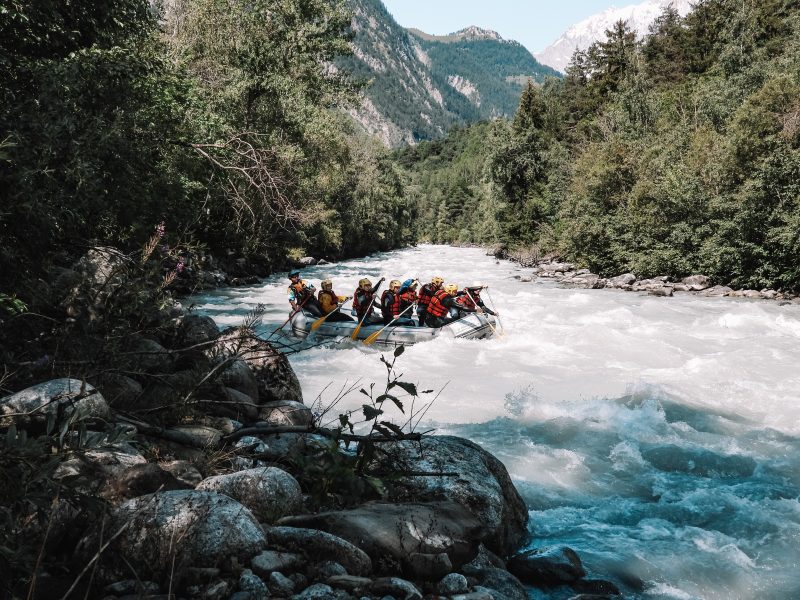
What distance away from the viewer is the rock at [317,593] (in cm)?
230

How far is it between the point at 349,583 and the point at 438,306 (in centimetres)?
1077

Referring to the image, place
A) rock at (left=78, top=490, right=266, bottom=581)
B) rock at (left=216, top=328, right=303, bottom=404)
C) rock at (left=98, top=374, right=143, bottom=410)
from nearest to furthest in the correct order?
rock at (left=78, top=490, right=266, bottom=581) < rock at (left=98, top=374, right=143, bottom=410) < rock at (left=216, top=328, right=303, bottom=404)

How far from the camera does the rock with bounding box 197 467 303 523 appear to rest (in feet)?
10.1

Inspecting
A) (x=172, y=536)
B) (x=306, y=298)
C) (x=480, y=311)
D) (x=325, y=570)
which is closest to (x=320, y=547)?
(x=325, y=570)

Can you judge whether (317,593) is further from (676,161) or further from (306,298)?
(676,161)

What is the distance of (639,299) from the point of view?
1956 cm

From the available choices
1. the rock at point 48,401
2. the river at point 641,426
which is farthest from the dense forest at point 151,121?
the river at point 641,426

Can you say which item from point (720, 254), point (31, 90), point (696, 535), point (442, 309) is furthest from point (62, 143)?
point (720, 254)

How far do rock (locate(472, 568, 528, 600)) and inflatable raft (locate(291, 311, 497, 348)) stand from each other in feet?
28.7

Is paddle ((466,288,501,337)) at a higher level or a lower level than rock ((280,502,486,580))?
lower

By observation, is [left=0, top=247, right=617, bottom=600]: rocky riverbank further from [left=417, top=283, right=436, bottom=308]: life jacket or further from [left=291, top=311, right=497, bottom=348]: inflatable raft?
[left=417, top=283, right=436, bottom=308]: life jacket

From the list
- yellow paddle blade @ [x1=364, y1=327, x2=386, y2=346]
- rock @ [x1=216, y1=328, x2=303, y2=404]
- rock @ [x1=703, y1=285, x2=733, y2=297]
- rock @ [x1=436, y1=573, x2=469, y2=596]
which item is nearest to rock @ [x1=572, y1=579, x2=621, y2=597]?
rock @ [x1=436, y1=573, x2=469, y2=596]

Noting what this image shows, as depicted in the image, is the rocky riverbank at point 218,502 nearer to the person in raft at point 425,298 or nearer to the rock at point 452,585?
the rock at point 452,585

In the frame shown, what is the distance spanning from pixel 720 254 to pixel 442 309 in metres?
13.5
